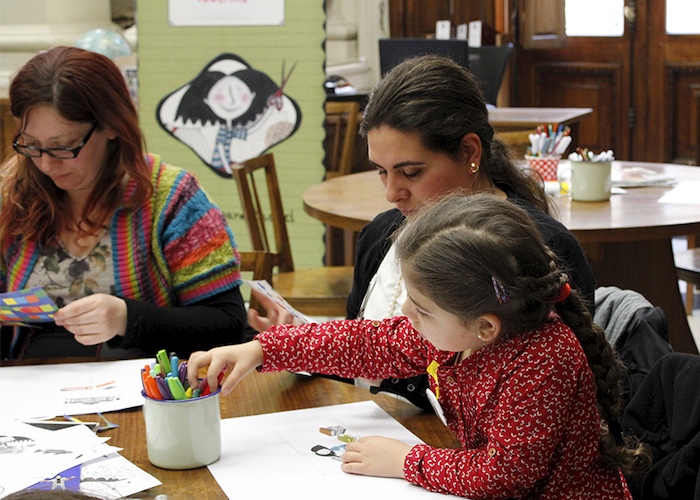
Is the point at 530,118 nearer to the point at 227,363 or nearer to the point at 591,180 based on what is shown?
the point at 591,180

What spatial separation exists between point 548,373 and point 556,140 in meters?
1.91

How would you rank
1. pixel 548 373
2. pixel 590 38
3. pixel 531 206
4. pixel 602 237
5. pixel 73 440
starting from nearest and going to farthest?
1. pixel 548 373
2. pixel 73 440
3. pixel 531 206
4. pixel 602 237
5. pixel 590 38

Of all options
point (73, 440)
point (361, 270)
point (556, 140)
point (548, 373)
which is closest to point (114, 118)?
point (361, 270)

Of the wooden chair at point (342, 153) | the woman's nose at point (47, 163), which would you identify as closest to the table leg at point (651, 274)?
the wooden chair at point (342, 153)

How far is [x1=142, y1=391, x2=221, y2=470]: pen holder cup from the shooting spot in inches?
37.6

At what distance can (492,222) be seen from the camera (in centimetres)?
90

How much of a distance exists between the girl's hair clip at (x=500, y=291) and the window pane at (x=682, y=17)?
5.43 meters

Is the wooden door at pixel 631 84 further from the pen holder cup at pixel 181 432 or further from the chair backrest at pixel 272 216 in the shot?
the pen holder cup at pixel 181 432

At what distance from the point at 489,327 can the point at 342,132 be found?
342 cm

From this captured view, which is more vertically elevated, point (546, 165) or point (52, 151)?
point (52, 151)

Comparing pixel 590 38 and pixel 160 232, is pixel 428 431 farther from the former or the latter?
pixel 590 38

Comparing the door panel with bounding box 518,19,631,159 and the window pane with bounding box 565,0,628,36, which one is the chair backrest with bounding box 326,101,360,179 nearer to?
the door panel with bounding box 518,19,631,159

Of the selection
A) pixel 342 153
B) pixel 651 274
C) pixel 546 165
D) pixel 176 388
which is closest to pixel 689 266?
pixel 651 274

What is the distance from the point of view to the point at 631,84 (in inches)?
230
